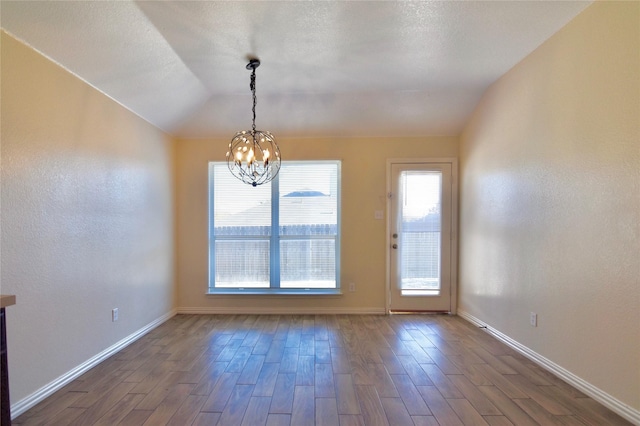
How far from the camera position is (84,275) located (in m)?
2.30

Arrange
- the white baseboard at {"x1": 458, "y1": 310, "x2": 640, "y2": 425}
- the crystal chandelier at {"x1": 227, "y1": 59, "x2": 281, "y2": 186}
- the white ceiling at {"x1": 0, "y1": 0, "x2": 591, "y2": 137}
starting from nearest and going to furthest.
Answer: the white baseboard at {"x1": 458, "y1": 310, "x2": 640, "y2": 425} → the white ceiling at {"x1": 0, "y1": 0, "x2": 591, "y2": 137} → the crystal chandelier at {"x1": 227, "y1": 59, "x2": 281, "y2": 186}

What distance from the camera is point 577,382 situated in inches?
80.9

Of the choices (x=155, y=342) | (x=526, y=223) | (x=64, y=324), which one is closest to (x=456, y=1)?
(x=526, y=223)

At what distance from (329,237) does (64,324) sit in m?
2.76

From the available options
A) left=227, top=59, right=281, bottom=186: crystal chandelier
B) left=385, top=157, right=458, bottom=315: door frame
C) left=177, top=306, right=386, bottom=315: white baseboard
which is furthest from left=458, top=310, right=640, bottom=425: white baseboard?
left=227, top=59, right=281, bottom=186: crystal chandelier

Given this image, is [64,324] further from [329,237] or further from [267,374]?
[329,237]

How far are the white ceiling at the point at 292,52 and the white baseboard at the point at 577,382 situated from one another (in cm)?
257

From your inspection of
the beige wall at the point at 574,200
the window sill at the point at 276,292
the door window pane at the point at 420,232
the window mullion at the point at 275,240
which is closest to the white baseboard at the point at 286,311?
the window sill at the point at 276,292

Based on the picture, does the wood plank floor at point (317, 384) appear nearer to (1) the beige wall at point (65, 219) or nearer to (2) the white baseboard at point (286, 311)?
(1) the beige wall at point (65, 219)

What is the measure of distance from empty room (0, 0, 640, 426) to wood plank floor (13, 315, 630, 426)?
0.8 inches

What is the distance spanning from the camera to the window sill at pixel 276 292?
3793 mm

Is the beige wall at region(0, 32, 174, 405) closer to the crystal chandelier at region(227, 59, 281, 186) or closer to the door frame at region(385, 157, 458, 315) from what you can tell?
the crystal chandelier at region(227, 59, 281, 186)

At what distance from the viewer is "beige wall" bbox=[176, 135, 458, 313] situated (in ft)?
12.5

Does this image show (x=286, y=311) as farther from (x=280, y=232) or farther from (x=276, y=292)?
(x=280, y=232)
